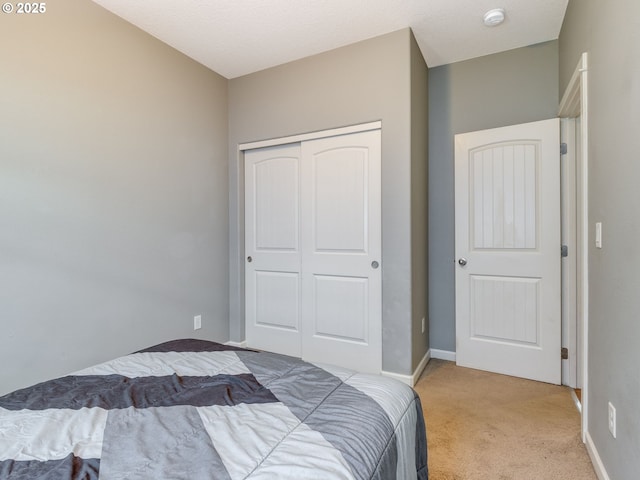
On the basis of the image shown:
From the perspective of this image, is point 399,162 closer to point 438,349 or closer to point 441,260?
point 441,260

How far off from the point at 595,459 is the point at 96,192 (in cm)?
320

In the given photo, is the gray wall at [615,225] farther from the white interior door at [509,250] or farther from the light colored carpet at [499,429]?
the white interior door at [509,250]

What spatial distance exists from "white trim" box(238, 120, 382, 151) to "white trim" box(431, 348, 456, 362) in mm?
2064

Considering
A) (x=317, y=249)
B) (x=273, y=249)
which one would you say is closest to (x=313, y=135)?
(x=317, y=249)

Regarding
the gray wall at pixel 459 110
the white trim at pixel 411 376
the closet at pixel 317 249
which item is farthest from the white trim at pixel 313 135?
the white trim at pixel 411 376

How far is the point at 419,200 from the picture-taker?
2791mm

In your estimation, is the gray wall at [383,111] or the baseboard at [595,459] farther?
the gray wall at [383,111]

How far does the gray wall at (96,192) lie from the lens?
1886mm

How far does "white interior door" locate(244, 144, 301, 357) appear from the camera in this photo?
3.11 metres

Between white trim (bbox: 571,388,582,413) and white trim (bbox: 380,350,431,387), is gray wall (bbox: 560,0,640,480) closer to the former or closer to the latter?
white trim (bbox: 571,388,582,413)

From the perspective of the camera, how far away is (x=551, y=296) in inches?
103

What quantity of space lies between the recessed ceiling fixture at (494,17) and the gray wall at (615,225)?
1.92 ft

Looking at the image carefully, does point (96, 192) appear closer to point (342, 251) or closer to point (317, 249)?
point (317, 249)

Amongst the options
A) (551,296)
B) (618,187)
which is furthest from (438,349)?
(618,187)
